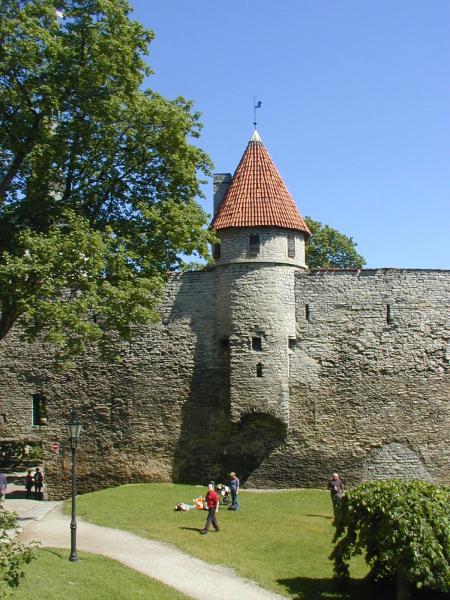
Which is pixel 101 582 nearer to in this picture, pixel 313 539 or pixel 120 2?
pixel 313 539

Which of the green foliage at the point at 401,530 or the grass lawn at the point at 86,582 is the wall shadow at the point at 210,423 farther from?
the green foliage at the point at 401,530

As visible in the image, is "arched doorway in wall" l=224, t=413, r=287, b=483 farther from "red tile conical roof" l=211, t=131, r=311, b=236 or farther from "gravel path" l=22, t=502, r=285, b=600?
"red tile conical roof" l=211, t=131, r=311, b=236

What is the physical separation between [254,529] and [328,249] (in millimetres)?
28408

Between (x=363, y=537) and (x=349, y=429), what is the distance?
11191mm

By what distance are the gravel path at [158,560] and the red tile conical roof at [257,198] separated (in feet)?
36.4

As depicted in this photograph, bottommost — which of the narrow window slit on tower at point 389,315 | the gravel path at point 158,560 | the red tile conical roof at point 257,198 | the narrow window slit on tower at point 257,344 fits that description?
the gravel path at point 158,560

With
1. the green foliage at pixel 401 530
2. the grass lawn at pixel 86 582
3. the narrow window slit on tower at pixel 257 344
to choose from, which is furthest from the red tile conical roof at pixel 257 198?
the grass lawn at pixel 86 582

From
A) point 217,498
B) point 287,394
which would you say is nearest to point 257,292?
point 287,394

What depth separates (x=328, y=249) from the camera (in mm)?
44656

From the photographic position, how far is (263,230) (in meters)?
24.5

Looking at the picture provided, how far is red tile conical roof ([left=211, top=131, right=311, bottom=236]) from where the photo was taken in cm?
2456

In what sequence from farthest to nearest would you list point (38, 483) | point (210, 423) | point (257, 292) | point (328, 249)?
point (328, 249)
point (38, 483)
point (210, 423)
point (257, 292)

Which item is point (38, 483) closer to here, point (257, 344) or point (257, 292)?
point (257, 344)

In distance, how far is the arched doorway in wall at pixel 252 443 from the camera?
2405 cm
